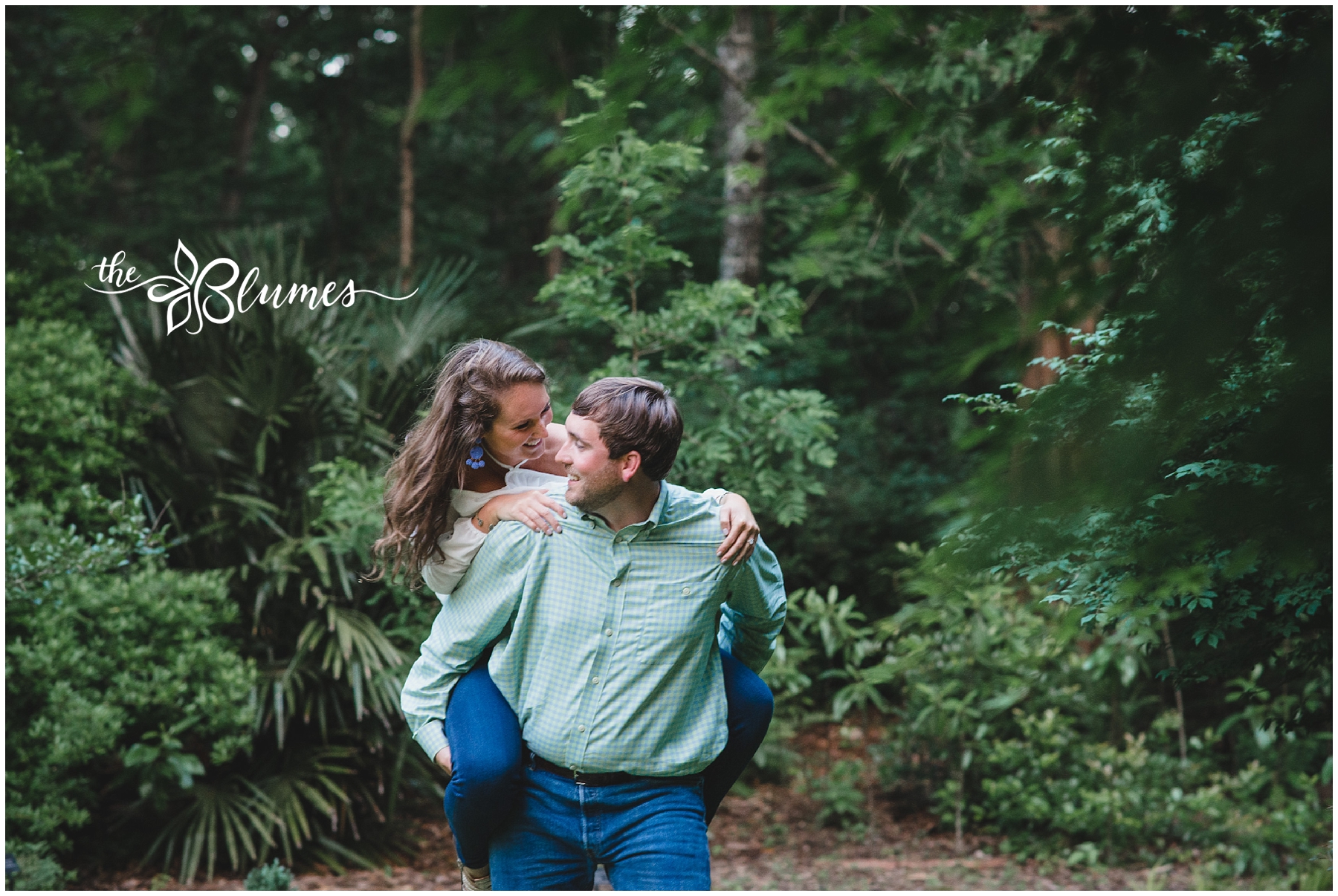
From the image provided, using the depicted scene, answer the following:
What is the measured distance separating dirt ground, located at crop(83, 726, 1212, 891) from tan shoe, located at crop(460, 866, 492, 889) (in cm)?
250

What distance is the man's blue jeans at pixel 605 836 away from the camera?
6.47 feet

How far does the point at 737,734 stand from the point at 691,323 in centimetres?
214

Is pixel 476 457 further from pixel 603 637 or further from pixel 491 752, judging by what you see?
pixel 491 752

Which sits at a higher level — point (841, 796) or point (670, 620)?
point (670, 620)

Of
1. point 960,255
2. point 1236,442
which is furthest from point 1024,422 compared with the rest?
point 960,255

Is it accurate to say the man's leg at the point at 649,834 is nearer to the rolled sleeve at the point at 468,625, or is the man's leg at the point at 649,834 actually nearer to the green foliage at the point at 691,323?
the rolled sleeve at the point at 468,625

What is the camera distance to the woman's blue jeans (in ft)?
6.54

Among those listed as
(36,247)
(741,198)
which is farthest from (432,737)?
(36,247)

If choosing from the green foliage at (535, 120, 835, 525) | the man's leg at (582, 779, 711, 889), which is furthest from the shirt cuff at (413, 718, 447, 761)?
the green foliage at (535, 120, 835, 525)

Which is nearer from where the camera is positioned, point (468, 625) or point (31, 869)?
point (468, 625)

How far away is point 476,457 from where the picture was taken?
7.86 ft

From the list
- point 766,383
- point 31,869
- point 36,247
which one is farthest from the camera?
point 766,383

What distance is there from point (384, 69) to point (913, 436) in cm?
666

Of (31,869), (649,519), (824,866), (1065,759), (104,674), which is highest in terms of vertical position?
(649,519)
